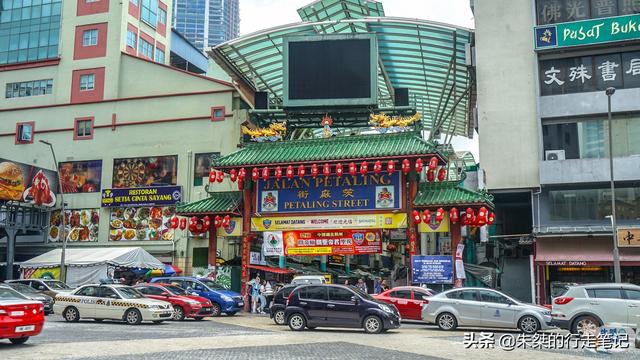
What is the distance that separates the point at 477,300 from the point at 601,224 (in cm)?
1608

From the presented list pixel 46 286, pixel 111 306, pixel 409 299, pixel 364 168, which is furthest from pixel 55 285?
pixel 409 299

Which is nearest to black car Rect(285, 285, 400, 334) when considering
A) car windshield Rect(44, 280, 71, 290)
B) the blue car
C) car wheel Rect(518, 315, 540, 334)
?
car wheel Rect(518, 315, 540, 334)

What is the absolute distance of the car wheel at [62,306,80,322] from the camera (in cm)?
2386

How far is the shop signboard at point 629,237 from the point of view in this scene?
3206 centimetres

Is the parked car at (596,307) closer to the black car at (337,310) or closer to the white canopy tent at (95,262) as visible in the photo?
the black car at (337,310)

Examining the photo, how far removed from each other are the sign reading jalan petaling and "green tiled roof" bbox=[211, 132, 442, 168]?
37.0ft

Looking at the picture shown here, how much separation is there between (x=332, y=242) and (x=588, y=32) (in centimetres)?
1822

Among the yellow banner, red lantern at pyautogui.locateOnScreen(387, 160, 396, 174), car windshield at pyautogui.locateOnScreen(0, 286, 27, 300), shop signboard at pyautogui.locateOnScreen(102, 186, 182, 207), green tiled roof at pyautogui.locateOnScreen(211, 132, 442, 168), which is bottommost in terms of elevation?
car windshield at pyautogui.locateOnScreen(0, 286, 27, 300)

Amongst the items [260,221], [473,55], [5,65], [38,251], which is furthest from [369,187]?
[5,65]

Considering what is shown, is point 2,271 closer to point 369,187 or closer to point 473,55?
point 369,187

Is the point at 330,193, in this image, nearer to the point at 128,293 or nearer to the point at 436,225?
the point at 436,225

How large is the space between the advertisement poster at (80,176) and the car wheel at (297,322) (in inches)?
1085

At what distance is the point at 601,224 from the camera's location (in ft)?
114

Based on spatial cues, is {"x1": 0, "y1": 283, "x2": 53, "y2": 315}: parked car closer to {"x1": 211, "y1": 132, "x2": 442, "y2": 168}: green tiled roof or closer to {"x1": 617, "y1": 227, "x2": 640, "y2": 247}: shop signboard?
{"x1": 211, "y1": 132, "x2": 442, "y2": 168}: green tiled roof
